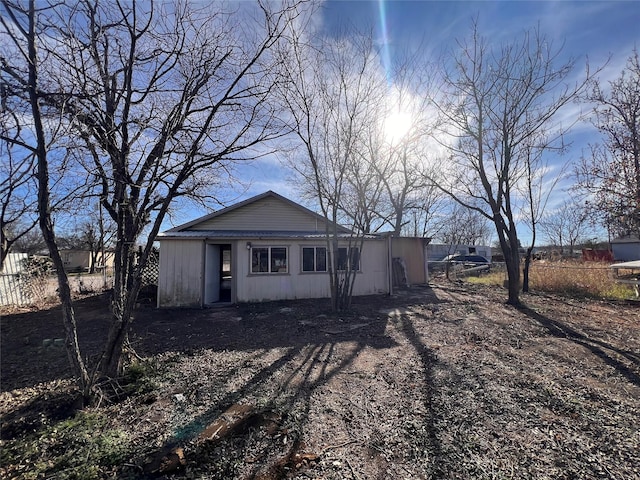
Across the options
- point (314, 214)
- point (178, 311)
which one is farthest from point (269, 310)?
point (314, 214)

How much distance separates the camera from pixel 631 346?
5102mm

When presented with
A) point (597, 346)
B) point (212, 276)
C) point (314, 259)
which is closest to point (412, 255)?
point (314, 259)

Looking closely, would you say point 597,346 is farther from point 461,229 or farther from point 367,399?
point 461,229

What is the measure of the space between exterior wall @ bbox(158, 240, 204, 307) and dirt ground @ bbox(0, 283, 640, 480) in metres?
2.77

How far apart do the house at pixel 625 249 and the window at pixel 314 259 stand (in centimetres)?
2875

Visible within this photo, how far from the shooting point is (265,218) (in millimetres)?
12930

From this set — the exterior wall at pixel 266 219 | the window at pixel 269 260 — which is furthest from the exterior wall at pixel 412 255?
the window at pixel 269 260

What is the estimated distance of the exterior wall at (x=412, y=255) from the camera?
14469 mm

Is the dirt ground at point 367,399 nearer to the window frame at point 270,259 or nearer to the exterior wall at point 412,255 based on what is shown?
the window frame at point 270,259

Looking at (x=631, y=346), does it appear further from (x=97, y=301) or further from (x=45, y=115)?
(x=97, y=301)

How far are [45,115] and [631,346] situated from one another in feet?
29.7

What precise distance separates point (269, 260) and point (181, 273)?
2894 millimetres

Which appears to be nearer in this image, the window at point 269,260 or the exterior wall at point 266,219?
the window at point 269,260

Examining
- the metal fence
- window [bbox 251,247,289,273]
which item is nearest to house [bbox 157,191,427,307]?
window [bbox 251,247,289,273]
